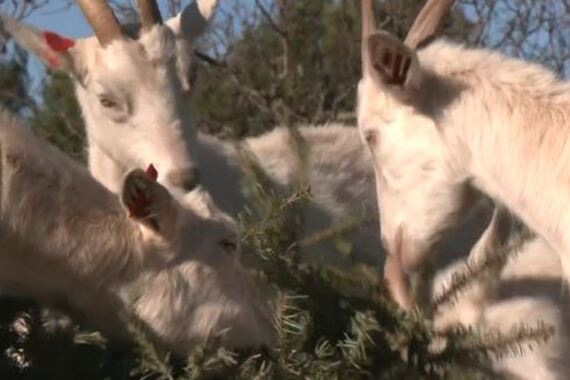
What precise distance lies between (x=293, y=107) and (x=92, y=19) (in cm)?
753

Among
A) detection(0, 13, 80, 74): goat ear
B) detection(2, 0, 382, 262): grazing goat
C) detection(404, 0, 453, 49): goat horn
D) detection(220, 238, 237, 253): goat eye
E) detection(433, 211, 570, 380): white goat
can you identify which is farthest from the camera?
detection(0, 13, 80, 74): goat ear

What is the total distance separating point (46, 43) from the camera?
29.6ft

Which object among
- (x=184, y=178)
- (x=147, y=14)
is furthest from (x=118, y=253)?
(x=147, y=14)

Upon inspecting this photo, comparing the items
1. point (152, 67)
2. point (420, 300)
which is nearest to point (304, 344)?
point (420, 300)

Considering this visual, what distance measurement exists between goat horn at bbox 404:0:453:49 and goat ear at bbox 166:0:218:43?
198cm

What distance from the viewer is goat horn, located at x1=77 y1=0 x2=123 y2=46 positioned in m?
8.95

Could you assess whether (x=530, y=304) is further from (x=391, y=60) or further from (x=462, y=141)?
(x=391, y=60)

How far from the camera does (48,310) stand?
5930 millimetres

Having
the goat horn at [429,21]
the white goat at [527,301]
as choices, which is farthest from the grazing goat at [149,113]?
the goat horn at [429,21]

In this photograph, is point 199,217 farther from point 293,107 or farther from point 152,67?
point 293,107

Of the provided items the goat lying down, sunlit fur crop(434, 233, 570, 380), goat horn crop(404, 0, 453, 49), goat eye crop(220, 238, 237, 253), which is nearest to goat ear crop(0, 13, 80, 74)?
goat horn crop(404, 0, 453, 49)

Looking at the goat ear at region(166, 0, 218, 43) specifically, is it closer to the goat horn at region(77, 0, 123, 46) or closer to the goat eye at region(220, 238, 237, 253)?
the goat horn at region(77, 0, 123, 46)

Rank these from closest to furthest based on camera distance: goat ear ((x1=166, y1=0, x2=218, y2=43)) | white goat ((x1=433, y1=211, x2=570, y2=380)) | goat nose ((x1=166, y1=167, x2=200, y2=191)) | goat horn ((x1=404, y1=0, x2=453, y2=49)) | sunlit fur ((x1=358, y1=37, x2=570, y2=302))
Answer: sunlit fur ((x1=358, y1=37, x2=570, y2=302)), goat horn ((x1=404, y1=0, x2=453, y2=49)), white goat ((x1=433, y1=211, x2=570, y2=380)), goat nose ((x1=166, y1=167, x2=200, y2=191)), goat ear ((x1=166, y1=0, x2=218, y2=43))

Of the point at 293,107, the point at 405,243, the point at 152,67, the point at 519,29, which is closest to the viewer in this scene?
the point at 405,243
